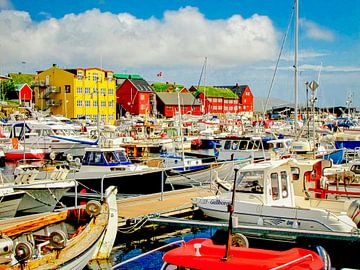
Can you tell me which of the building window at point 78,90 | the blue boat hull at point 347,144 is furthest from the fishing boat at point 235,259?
the building window at point 78,90

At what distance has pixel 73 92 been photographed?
81125mm

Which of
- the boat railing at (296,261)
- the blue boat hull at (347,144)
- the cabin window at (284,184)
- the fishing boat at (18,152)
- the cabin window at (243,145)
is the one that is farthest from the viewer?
the fishing boat at (18,152)

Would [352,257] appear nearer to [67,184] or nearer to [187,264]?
[187,264]

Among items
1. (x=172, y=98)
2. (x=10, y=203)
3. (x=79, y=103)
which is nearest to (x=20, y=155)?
(x=10, y=203)

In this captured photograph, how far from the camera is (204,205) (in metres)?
16.4

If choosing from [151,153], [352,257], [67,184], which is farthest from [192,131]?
[352,257]

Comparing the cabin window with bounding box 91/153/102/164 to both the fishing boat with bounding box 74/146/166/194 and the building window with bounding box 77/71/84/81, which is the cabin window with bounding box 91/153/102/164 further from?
the building window with bounding box 77/71/84/81

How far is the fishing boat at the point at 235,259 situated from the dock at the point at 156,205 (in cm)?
636

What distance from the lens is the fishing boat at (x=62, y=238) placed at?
10.7 meters

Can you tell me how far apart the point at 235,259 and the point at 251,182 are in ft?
21.7

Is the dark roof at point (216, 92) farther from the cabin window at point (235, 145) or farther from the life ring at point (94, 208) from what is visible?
the life ring at point (94, 208)

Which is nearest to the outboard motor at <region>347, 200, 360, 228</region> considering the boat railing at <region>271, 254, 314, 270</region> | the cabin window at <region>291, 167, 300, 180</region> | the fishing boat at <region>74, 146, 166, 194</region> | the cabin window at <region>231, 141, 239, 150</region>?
the cabin window at <region>291, 167, 300, 180</region>

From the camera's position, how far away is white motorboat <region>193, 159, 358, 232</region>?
14453 mm

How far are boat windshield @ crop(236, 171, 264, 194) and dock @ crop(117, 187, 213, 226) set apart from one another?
2.93 meters
